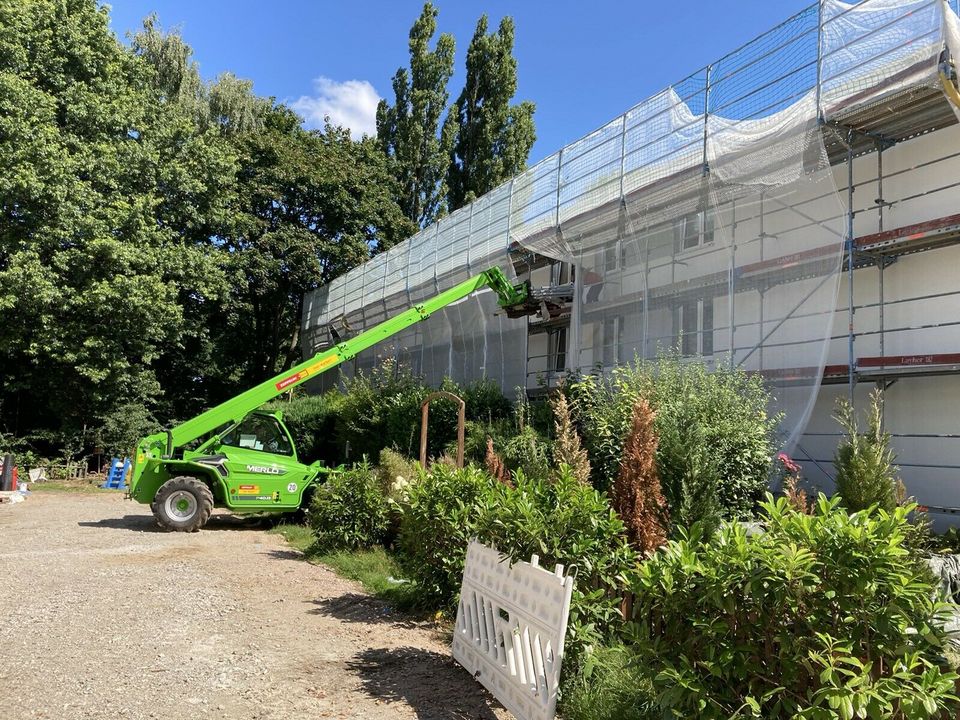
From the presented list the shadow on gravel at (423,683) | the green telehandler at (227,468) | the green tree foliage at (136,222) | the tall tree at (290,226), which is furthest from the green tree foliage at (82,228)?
the shadow on gravel at (423,683)

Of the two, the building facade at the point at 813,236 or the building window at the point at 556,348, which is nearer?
the building facade at the point at 813,236

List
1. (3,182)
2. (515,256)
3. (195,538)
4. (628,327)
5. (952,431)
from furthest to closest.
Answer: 1. (3,182)
2. (515,256)
3. (628,327)
4. (195,538)
5. (952,431)

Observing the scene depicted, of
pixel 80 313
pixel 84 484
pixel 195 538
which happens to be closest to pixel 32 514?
pixel 195 538

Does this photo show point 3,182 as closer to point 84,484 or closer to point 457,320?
point 84,484

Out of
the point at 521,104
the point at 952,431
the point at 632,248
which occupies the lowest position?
the point at 952,431

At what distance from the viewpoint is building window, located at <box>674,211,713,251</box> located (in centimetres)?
1276

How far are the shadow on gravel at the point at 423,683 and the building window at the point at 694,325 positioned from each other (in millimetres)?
7947

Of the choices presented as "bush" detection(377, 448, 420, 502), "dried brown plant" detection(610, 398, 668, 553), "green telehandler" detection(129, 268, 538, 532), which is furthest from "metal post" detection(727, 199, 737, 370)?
"green telehandler" detection(129, 268, 538, 532)

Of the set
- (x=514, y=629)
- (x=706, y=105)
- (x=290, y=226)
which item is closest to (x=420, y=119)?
(x=290, y=226)

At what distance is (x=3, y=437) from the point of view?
22.9 meters

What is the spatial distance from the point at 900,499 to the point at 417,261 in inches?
700

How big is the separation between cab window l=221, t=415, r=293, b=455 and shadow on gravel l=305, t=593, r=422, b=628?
6.84 metres

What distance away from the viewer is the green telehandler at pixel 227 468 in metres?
12.8

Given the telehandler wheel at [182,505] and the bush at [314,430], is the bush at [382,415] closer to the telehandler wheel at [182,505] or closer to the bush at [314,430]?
the bush at [314,430]
